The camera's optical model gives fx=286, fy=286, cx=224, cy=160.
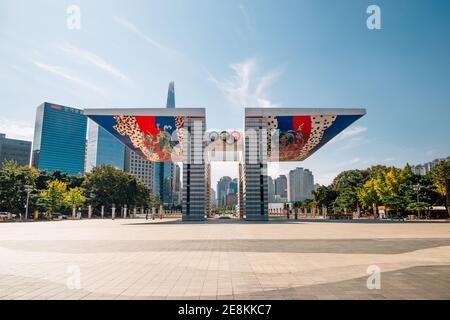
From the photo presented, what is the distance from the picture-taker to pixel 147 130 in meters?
39.1

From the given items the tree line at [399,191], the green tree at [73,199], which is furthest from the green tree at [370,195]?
the green tree at [73,199]

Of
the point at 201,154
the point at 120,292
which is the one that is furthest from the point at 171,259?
the point at 201,154

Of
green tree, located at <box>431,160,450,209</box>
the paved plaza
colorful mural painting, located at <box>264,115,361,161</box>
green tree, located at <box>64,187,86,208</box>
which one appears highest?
colorful mural painting, located at <box>264,115,361,161</box>

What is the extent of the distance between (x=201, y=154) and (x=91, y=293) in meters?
32.6

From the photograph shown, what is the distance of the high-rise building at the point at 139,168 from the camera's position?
19038 cm

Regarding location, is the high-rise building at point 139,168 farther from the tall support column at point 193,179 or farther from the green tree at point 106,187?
the tall support column at point 193,179

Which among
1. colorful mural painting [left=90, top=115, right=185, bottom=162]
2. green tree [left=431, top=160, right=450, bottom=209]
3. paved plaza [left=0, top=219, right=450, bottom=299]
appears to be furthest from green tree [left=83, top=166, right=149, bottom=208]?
green tree [left=431, top=160, right=450, bottom=209]

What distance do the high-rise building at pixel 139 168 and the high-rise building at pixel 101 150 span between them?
804 cm

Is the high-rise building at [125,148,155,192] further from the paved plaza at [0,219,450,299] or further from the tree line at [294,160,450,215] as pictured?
the paved plaza at [0,219,450,299]

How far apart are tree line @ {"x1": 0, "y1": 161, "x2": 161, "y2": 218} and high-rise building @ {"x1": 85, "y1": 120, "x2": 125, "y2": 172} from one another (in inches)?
3967

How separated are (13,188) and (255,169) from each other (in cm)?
3850

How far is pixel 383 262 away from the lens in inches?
372

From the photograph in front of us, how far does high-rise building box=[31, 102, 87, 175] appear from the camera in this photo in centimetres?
15312
